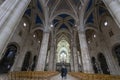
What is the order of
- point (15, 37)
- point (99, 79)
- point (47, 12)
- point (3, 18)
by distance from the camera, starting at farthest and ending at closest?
point (47, 12) < point (15, 37) < point (99, 79) < point (3, 18)

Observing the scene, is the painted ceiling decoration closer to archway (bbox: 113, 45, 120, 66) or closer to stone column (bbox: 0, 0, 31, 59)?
archway (bbox: 113, 45, 120, 66)

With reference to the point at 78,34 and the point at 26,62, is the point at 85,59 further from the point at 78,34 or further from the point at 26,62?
the point at 26,62

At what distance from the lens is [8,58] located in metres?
15.8

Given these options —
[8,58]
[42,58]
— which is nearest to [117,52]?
[42,58]

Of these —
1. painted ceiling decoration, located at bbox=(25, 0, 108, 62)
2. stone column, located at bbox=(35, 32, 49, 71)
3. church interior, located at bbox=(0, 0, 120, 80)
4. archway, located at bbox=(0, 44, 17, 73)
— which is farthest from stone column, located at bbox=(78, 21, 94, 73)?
archway, located at bbox=(0, 44, 17, 73)

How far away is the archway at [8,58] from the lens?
15009mm

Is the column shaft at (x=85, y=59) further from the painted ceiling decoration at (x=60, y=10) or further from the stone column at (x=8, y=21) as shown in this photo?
the stone column at (x=8, y=21)

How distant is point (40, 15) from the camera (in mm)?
18641

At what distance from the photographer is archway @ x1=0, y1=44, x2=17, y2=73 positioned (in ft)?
49.2

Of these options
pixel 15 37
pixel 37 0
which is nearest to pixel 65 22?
pixel 37 0

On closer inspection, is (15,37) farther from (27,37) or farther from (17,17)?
(17,17)

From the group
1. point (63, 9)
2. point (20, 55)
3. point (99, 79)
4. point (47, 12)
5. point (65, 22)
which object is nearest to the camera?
point (99, 79)

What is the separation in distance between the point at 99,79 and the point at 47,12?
49.5 ft

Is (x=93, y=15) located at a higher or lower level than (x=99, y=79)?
higher
